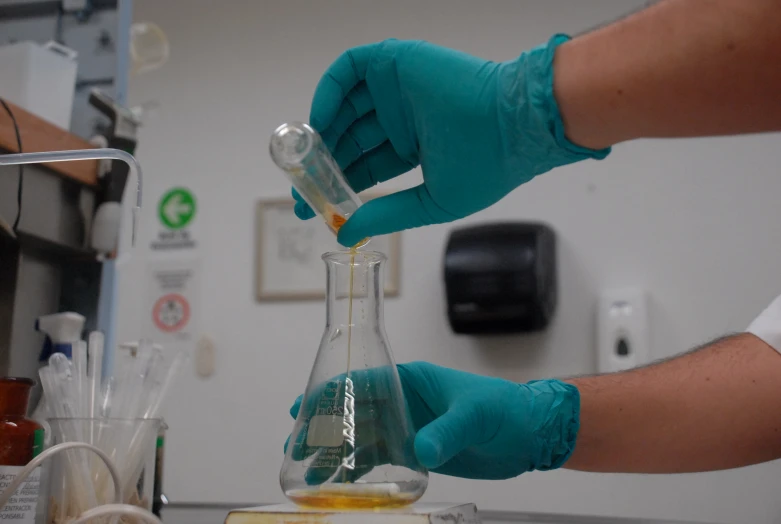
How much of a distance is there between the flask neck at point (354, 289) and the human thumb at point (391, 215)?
6cm

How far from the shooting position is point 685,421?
105cm

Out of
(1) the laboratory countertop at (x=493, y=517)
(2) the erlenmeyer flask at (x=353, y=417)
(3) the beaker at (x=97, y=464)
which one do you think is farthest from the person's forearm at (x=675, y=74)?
(1) the laboratory countertop at (x=493, y=517)

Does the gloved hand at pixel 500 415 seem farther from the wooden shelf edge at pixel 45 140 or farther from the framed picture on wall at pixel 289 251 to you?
the framed picture on wall at pixel 289 251

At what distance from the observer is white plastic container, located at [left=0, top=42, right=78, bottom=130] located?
1.25m

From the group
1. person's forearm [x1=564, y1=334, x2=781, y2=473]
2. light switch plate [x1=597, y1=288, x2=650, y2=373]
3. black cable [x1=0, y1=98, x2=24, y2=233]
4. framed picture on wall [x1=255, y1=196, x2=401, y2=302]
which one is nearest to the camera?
person's forearm [x1=564, y1=334, x2=781, y2=473]

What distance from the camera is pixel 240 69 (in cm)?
235

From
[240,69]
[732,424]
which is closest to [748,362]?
[732,424]

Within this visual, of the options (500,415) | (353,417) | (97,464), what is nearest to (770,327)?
(500,415)

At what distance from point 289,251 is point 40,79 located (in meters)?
1.01

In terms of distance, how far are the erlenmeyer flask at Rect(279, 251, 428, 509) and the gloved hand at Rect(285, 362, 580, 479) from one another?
113mm

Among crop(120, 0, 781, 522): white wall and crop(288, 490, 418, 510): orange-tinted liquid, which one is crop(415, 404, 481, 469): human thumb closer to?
crop(288, 490, 418, 510): orange-tinted liquid

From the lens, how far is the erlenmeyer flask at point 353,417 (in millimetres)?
699

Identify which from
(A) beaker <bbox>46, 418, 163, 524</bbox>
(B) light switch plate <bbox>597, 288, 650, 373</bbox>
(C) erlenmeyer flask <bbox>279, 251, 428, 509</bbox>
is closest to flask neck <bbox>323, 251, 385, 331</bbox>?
(C) erlenmeyer flask <bbox>279, 251, 428, 509</bbox>

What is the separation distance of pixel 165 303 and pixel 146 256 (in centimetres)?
18
